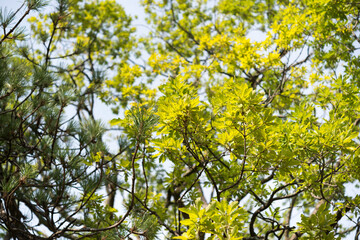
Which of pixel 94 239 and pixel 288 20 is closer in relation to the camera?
pixel 94 239

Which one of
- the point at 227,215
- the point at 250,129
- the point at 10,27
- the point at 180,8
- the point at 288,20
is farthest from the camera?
the point at 180,8

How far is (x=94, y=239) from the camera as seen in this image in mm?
3279

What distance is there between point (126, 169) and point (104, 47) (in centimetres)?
540

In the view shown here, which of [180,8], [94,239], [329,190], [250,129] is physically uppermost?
[180,8]

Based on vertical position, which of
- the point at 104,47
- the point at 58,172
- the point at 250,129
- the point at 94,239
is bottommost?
the point at 94,239

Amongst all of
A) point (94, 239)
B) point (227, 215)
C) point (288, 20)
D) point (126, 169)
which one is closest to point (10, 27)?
point (126, 169)

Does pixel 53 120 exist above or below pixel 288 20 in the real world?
below

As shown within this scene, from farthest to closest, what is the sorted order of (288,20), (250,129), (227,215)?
(288,20) < (250,129) < (227,215)

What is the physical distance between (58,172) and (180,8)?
17.8 ft

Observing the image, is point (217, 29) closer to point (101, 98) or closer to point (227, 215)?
point (101, 98)

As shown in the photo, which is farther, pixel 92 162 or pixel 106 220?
pixel 106 220

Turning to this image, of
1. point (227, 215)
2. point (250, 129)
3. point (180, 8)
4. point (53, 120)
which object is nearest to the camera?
point (227, 215)

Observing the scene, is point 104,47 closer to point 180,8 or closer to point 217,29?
point 180,8

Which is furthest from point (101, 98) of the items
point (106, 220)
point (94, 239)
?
point (94, 239)
